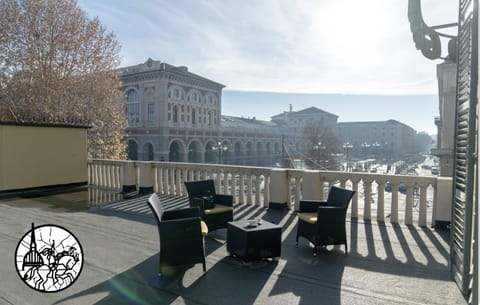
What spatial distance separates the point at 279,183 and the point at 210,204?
192 centimetres

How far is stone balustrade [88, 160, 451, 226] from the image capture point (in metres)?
5.28

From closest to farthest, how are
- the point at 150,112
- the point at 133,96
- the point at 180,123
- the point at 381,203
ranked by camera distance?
the point at 381,203
the point at 150,112
the point at 133,96
the point at 180,123

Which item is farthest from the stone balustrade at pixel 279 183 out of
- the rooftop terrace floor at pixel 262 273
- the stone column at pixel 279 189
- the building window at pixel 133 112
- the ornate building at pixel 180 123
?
the building window at pixel 133 112

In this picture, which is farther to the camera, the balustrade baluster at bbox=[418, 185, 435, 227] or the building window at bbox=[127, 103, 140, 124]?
the building window at bbox=[127, 103, 140, 124]

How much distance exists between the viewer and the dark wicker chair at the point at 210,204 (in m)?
4.63

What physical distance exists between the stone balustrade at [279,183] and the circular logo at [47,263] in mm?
3941

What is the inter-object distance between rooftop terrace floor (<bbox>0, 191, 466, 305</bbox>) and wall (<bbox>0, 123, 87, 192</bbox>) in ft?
13.6

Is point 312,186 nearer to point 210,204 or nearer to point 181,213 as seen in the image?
point 210,204

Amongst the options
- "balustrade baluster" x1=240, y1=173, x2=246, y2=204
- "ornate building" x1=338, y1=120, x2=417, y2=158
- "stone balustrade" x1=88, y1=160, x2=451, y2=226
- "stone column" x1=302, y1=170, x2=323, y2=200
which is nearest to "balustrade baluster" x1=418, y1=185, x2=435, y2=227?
"stone balustrade" x1=88, y1=160, x2=451, y2=226

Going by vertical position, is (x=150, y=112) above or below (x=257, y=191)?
above

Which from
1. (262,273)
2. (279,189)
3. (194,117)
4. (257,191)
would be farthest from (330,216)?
(194,117)

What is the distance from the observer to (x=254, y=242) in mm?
3586

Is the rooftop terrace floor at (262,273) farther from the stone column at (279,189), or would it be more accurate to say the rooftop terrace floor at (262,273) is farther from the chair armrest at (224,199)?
the stone column at (279,189)

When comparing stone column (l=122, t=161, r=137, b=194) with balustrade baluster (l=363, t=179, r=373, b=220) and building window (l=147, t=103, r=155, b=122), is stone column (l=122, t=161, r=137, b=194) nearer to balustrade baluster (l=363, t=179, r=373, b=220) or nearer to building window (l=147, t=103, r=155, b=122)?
balustrade baluster (l=363, t=179, r=373, b=220)
